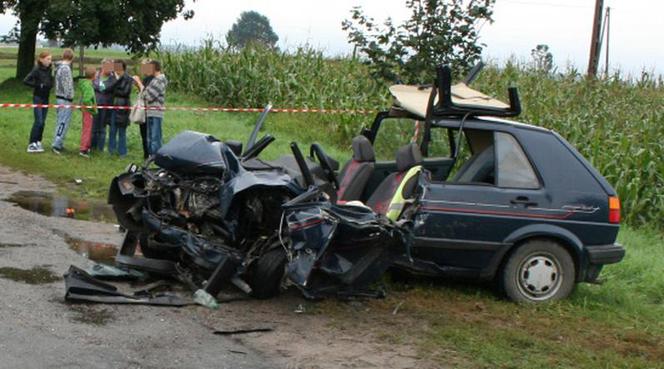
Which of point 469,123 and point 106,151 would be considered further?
point 106,151

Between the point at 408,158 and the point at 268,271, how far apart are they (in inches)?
65.4

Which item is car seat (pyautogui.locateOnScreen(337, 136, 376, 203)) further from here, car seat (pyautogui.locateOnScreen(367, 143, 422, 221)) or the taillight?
the taillight

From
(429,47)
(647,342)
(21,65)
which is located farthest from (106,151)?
(21,65)

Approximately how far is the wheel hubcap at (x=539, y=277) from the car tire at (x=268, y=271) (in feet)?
6.84

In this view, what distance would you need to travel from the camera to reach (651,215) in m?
14.4

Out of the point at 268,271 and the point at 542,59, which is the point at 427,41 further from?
the point at 542,59

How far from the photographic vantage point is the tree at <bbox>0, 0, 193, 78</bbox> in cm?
3089

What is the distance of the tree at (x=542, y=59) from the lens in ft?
79.5

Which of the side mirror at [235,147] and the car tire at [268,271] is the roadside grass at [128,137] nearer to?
the side mirror at [235,147]

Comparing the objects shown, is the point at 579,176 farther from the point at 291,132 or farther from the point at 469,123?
the point at 291,132

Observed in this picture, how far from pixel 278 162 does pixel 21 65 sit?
26.2 meters

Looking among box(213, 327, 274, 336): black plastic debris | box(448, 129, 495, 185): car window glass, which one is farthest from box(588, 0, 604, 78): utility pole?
box(213, 327, 274, 336): black plastic debris

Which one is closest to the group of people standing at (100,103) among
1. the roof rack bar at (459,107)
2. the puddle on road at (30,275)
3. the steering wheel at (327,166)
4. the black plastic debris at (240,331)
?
the puddle on road at (30,275)

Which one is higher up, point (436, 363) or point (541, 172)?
point (541, 172)
